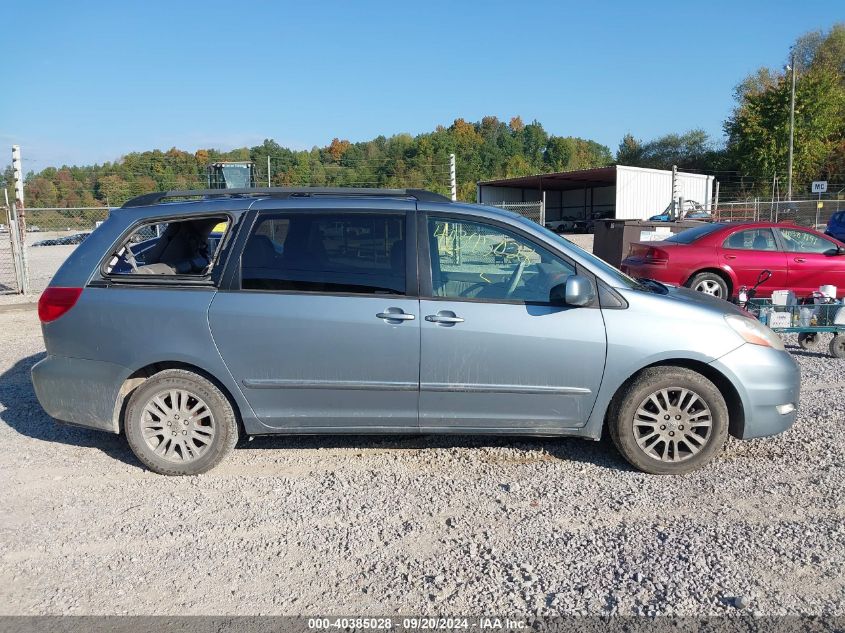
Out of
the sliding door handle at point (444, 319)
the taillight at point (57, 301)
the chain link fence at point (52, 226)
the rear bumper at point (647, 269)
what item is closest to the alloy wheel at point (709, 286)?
the rear bumper at point (647, 269)

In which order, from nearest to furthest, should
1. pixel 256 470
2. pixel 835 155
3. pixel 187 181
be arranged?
pixel 256 470, pixel 187 181, pixel 835 155

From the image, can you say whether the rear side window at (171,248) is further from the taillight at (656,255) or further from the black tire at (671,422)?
the taillight at (656,255)

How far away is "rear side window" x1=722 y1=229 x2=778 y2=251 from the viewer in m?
9.66

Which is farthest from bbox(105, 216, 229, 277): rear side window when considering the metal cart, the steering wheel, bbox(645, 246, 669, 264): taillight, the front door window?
bbox(645, 246, 669, 264): taillight

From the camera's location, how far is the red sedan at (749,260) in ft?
30.7

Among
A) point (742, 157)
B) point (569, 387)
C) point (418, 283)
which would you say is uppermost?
point (742, 157)

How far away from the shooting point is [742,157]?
4691 centimetres

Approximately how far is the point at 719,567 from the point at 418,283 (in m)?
2.28

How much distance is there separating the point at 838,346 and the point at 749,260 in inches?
105

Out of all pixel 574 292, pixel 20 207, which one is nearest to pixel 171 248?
pixel 574 292

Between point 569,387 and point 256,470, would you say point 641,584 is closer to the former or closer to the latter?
point 569,387

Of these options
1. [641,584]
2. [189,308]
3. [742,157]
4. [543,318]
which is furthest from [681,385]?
[742,157]

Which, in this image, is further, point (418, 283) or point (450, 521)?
point (418, 283)

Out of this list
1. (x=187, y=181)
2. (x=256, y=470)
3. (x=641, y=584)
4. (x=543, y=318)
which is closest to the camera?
(x=641, y=584)
